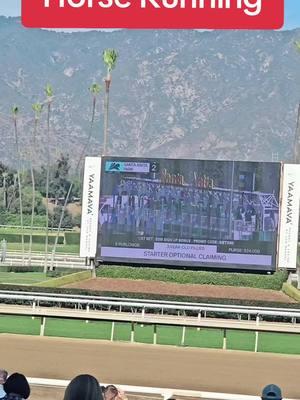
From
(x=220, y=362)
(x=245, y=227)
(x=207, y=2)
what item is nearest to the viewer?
(x=207, y=2)

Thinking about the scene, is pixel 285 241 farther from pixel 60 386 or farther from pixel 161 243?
pixel 60 386

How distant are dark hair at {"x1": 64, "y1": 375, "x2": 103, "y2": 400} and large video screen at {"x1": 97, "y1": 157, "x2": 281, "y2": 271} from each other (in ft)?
86.9

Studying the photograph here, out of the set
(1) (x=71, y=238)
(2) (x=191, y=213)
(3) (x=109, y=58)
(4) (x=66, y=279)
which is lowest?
(4) (x=66, y=279)

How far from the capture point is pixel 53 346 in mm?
13406

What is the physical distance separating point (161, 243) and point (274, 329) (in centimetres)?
1555

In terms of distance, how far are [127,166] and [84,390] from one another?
27.0 meters

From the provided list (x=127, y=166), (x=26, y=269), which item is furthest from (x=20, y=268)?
(x=127, y=166)

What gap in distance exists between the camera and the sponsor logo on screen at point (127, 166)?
96.3ft

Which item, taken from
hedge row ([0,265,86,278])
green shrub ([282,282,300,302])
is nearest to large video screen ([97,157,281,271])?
green shrub ([282,282,300,302])

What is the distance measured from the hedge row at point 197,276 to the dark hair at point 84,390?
1092 inches

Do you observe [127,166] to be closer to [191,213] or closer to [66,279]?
[191,213]

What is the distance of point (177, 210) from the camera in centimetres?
2953

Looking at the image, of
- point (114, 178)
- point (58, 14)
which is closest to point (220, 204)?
point (114, 178)

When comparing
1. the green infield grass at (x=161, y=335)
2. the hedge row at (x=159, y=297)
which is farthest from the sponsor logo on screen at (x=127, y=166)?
the green infield grass at (x=161, y=335)
